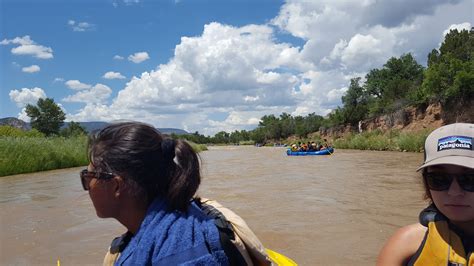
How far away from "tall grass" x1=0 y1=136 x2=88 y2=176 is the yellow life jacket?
1799 centimetres

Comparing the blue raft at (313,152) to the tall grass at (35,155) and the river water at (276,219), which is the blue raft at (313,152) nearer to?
the tall grass at (35,155)

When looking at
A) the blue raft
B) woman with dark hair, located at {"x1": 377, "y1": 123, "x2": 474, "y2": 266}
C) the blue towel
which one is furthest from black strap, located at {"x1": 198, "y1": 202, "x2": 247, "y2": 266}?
the blue raft

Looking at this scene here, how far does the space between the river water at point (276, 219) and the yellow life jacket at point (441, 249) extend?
125 centimetres

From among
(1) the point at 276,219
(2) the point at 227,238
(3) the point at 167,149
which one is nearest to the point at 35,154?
(1) the point at 276,219

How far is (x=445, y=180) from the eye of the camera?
1.83 m

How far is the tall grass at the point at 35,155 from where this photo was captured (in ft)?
57.3

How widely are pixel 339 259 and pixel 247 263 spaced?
12.2 feet

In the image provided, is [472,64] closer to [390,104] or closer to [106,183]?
[390,104]

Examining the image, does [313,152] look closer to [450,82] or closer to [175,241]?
[450,82]

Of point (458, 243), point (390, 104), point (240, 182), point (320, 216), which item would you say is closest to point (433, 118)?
point (390, 104)

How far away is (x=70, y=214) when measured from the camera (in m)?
8.46

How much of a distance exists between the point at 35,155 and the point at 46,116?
53.6 m

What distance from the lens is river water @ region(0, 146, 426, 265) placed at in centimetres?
541

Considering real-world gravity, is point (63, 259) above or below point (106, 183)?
below
